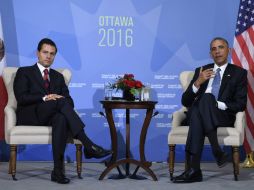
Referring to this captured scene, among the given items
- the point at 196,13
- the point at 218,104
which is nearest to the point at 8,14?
the point at 196,13

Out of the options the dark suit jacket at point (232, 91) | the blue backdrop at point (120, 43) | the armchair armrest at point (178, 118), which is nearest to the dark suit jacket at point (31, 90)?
the blue backdrop at point (120, 43)

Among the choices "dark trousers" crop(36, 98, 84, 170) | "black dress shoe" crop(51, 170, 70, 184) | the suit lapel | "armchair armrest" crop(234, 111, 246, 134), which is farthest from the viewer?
the suit lapel

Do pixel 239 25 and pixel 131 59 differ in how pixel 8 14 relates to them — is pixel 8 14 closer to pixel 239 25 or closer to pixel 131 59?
pixel 131 59

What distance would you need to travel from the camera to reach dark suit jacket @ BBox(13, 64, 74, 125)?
4.91m

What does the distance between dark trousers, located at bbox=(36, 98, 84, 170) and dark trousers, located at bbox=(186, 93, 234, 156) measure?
1089 mm

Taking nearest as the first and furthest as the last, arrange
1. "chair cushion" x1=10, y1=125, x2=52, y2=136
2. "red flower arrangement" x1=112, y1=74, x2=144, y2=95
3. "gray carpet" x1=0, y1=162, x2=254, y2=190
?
"gray carpet" x1=0, y1=162, x2=254, y2=190
"chair cushion" x1=10, y1=125, x2=52, y2=136
"red flower arrangement" x1=112, y1=74, x2=144, y2=95

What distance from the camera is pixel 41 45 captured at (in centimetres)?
513

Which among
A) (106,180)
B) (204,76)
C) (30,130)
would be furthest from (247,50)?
(30,130)

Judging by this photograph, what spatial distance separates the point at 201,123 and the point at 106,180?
1119mm

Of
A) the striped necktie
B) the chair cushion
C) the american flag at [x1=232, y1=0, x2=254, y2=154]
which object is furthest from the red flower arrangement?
the american flag at [x1=232, y1=0, x2=254, y2=154]

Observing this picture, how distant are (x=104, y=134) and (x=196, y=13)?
2.00 meters

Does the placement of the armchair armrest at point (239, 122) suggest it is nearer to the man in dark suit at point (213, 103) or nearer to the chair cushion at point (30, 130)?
the man in dark suit at point (213, 103)

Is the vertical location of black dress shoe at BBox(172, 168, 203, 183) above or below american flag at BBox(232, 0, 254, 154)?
below

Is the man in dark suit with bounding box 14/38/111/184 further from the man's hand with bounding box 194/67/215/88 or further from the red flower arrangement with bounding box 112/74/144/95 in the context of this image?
the man's hand with bounding box 194/67/215/88
